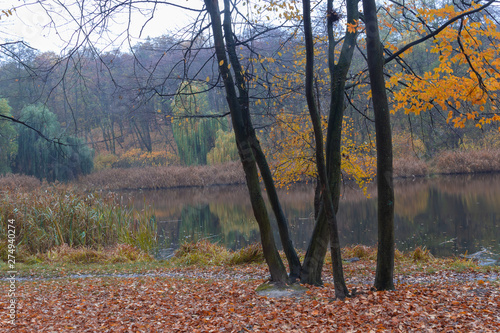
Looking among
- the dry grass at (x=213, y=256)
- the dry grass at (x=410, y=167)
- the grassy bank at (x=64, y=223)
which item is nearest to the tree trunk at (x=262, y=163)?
the dry grass at (x=213, y=256)

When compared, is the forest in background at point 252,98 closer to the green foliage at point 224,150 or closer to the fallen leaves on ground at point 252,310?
the green foliage at point 224,150

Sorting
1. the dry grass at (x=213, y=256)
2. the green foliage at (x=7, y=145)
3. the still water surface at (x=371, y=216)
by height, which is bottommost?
the still water surface at (x=371, y=216)

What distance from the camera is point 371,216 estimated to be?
1571 cm

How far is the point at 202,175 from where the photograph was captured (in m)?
27.7

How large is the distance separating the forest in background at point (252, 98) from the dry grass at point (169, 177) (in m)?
0.89

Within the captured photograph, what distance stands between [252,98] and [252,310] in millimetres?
3976

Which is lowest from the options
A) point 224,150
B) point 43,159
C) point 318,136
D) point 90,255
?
point 90,255

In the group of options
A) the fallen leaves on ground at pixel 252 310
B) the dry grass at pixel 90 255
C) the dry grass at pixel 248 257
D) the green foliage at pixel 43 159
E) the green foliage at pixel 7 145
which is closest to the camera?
the fallen leaves on ground at pixel 252 310

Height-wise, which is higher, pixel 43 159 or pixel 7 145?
pixel 7 145

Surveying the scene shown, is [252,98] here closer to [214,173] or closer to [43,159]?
[214,173]

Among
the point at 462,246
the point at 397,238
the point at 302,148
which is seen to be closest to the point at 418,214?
the point at 397,238

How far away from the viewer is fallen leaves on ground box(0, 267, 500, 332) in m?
3.68

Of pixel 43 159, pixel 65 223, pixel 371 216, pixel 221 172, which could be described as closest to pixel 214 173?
pixel 221 172

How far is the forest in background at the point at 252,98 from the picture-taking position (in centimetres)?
489
